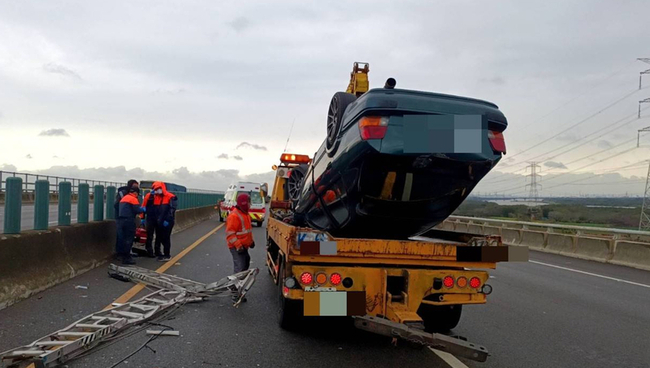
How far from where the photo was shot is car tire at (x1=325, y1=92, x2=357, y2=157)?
17.2 feet

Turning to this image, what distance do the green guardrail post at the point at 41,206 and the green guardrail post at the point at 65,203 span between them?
28.7 inches

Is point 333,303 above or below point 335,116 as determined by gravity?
below

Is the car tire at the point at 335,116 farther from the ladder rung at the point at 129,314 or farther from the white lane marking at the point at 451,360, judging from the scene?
the ladder rung at the point at 129,314

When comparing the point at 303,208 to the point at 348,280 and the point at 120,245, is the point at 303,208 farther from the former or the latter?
the point at 120,245

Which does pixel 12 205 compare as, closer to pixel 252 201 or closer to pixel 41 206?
pixel 41 206

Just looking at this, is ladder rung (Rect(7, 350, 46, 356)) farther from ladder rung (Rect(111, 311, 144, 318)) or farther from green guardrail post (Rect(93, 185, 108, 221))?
green guardrail post (Rect(93, 185, 108, 221))

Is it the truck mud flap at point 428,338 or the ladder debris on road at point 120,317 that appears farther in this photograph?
the ladder debris on road at point 120,317

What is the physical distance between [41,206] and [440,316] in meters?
6.18

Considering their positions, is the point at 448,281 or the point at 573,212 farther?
the point at 573,212

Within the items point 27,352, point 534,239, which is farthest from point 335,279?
point 534,239

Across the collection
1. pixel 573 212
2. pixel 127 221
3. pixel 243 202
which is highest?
A: pixel 243 202

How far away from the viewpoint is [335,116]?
539 cm

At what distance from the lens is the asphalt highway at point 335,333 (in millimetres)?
4902

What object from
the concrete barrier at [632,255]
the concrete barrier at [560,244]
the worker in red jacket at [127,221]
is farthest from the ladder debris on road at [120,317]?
the concrete barrier at [560,244]
